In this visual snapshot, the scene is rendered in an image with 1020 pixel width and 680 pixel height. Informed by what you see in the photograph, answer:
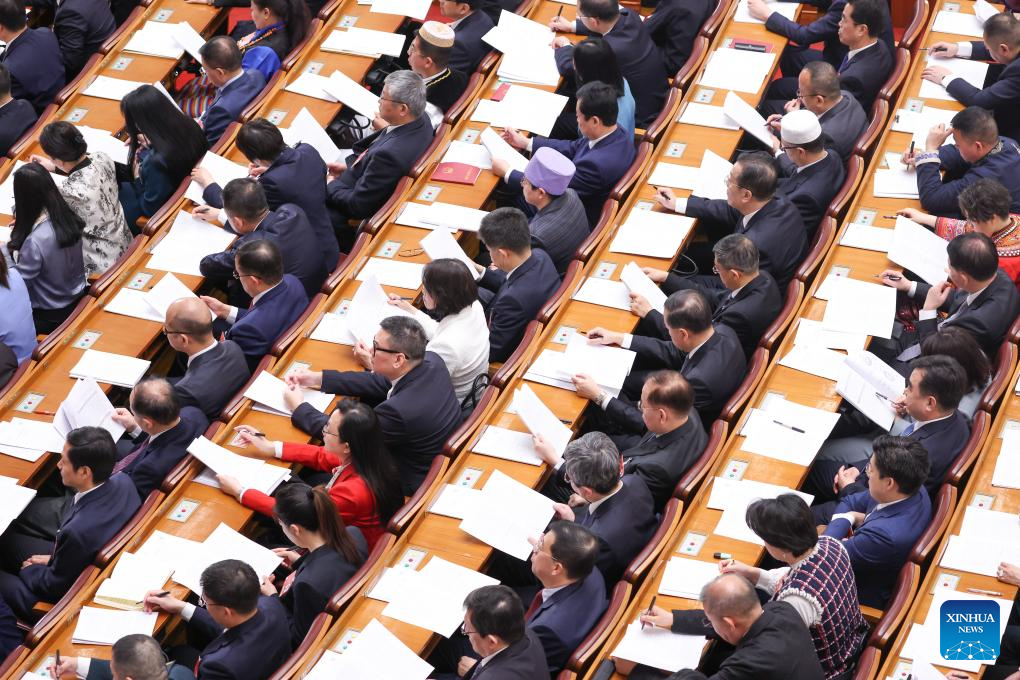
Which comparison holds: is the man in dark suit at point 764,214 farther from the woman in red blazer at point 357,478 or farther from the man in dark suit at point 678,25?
the woman in red blazer at point 357,478

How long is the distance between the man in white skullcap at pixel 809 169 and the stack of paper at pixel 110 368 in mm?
3216

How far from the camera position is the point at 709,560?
214 inches

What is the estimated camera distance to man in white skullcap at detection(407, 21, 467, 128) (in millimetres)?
7863

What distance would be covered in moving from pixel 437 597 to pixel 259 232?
238cm

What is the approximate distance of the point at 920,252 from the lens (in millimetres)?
6676

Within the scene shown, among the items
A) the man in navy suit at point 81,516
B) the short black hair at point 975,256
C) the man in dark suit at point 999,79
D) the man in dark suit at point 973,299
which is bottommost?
the man in navy suit at point 81,516

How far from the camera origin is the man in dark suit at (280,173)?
7.24 metres

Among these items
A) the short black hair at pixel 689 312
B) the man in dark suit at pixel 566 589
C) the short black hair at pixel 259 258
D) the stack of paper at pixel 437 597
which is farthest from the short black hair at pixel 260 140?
the man in dark suit at pixel 566 589

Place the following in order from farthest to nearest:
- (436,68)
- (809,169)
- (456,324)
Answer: (436,68) → (809,169) → (456,324)

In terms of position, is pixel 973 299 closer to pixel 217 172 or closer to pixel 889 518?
pixel 889 518

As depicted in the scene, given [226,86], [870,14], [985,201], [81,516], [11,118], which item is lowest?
[81,516]

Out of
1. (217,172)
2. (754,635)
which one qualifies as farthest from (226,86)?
(754,635)

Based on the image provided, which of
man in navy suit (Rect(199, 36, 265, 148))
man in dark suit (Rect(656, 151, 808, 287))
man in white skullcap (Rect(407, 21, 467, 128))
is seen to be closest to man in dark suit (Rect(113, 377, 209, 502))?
man in navy suit (Rect(199, 36, 265, 148))

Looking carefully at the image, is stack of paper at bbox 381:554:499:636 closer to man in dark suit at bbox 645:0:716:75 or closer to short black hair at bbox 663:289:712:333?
short black hair at bbox 663:289:712:333
